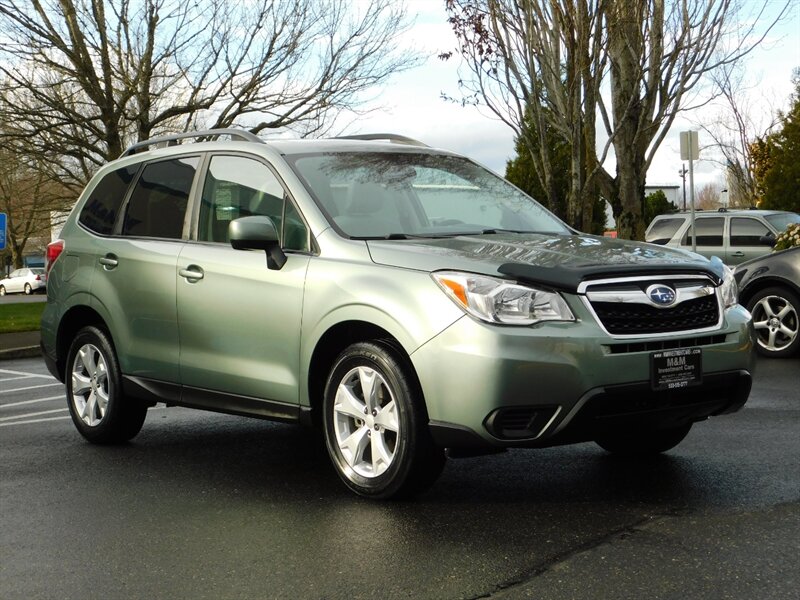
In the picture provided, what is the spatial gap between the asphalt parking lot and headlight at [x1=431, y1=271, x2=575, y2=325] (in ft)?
2.92

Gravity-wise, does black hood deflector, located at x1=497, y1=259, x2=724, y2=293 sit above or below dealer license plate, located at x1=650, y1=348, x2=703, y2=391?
above

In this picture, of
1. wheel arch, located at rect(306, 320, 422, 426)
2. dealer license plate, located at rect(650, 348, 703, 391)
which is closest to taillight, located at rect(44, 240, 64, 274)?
wheel arch, located at rect(306, 320, 422, 426)

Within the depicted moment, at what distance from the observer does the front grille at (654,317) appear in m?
4.94

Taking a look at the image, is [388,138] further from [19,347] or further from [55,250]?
[19,347]

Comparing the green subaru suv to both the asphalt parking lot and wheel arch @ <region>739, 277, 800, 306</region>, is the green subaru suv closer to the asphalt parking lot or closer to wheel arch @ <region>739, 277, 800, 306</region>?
the asphalt parking lot

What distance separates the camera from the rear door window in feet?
22.0

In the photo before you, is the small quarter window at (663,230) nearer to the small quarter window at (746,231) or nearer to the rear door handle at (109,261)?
the small quarter window at (746,231)

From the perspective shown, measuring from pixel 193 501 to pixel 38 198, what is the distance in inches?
1841

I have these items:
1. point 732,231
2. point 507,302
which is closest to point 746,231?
point 732,231

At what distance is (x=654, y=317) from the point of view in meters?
5.05

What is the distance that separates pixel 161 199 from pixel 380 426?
2448 millimetres

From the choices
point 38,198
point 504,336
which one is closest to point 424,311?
point 504,336

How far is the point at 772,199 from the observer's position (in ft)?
142

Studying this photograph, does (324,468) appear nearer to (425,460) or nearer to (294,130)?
(425,460)
